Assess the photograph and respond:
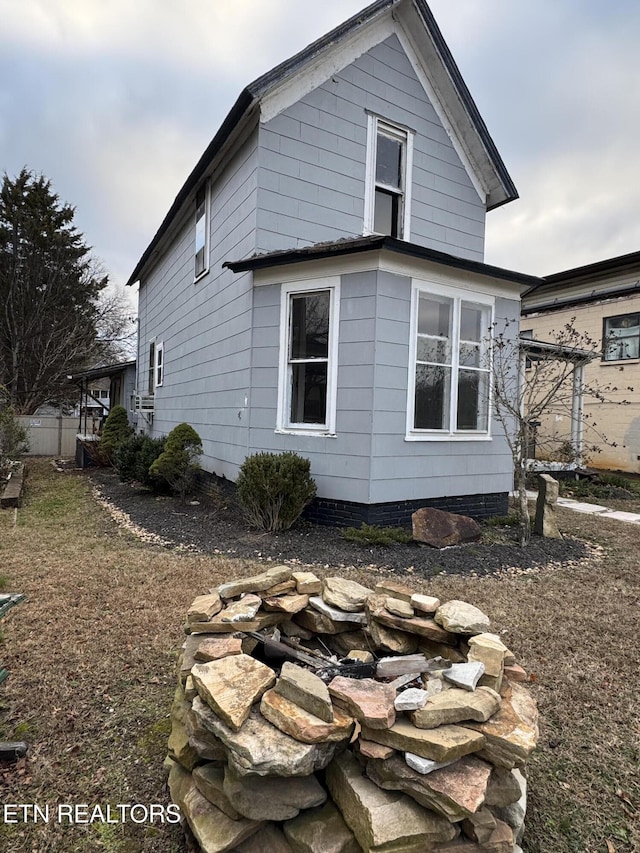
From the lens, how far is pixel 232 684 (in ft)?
5.72

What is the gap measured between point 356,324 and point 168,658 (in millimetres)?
4512

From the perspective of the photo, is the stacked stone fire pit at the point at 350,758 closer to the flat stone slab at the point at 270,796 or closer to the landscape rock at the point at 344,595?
the flat stone slab at the point at 270,796

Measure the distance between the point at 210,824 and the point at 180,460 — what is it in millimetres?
6960

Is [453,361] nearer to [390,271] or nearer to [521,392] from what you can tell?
[390,271]

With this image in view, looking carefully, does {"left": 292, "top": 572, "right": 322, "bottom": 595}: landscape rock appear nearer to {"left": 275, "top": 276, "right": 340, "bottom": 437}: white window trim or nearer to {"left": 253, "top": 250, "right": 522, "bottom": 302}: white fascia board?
→ {"left": 275, "top": 276, "right": 340, "bottom": 437}: white window trim

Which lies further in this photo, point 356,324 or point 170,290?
point 170,290

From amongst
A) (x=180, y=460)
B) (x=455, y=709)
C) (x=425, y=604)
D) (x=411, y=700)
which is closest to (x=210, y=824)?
(x=411, y=700)

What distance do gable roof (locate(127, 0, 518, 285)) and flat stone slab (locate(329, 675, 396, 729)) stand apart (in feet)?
23.5

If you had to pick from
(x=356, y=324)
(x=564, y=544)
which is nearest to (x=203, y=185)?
(x=356, y=324)

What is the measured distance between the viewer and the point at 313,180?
24.2 ft

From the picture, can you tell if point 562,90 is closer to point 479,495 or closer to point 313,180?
point 313,180

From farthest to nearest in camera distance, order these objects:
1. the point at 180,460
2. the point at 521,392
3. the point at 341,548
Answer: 1. the point at 180,460
2. the point at 521,392
3. the point at 341,548

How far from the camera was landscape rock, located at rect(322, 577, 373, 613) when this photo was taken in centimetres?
253

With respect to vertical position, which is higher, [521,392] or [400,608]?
[521,392]
